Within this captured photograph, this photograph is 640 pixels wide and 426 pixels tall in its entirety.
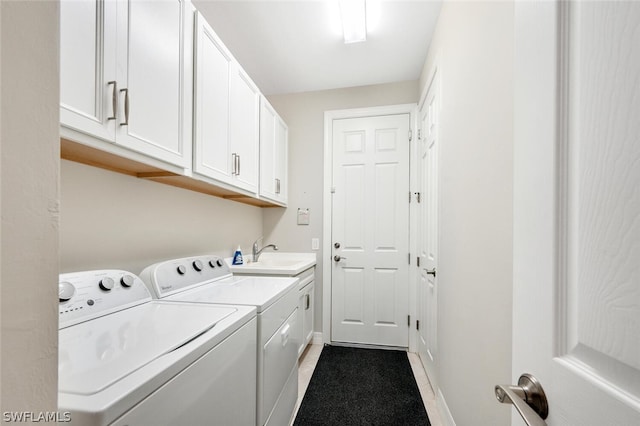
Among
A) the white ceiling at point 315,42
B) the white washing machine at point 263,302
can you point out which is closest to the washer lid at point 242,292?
the white washing machine at point 263,302

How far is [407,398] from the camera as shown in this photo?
1.91 meters

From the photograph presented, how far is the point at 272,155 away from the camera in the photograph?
8.18ft

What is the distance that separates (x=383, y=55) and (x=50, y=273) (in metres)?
2.62

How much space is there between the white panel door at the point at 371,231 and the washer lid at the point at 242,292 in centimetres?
128

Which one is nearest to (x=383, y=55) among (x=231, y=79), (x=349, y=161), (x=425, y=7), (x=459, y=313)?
(x=425, y=7)

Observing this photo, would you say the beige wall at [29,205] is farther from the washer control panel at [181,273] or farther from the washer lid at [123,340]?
the washer control panel at [181,273]

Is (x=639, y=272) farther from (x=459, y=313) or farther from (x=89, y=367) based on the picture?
(x=459, y=313)

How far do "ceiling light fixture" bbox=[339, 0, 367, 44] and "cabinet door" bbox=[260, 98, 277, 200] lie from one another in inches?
32.4

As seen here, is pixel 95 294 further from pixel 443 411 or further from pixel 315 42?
pixel 315 42

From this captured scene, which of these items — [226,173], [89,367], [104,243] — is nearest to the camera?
[89,367]

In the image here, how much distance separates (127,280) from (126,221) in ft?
1.08

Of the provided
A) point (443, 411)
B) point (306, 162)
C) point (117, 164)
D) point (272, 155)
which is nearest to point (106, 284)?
point (117, 164)

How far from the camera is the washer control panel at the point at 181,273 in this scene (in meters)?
1.29

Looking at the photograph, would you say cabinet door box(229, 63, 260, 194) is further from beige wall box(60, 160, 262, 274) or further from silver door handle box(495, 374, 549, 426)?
silver door handle box(495, 374, 549, 426)
